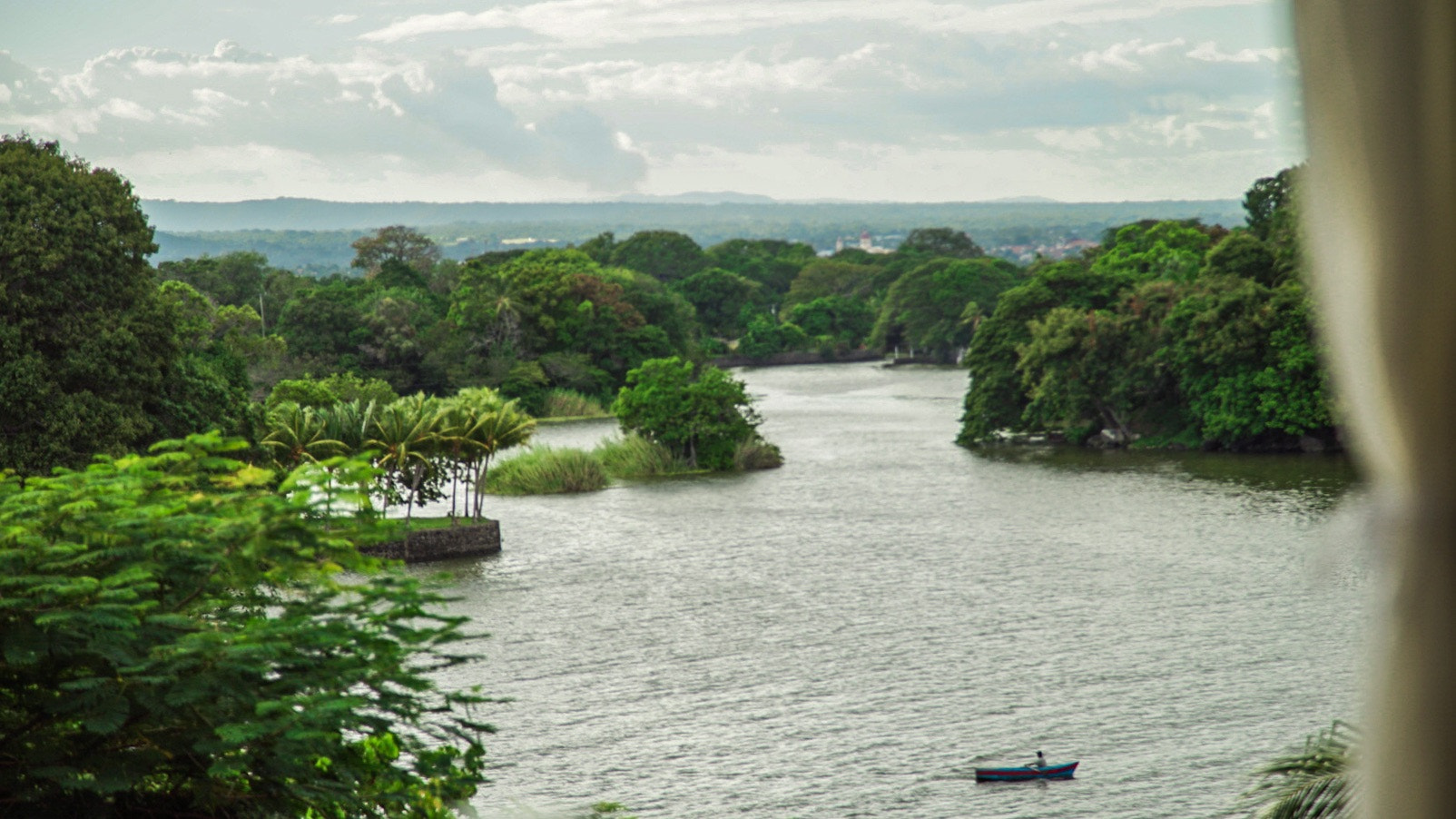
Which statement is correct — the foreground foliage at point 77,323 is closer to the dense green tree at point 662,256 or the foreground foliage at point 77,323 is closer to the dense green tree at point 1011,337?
the dense green tree at point 1011,337

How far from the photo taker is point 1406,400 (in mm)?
2082

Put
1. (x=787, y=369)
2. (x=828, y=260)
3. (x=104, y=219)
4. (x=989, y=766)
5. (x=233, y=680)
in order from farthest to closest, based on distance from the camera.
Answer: (x=828, y=260) → (x=787, y=369) → (x=104, y=219) → (x=989, y=766) → (x=233, y=680)

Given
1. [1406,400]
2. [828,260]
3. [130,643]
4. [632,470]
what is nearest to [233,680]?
[130,643]

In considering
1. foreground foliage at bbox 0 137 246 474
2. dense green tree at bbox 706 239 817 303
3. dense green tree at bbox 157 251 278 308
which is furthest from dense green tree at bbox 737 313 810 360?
foreground foliage at bbox 0 137 246 474

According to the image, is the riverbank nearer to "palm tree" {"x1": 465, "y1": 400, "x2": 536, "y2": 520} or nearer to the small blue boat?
"palm tree" {"x1": 465, "y1": 400, "x2": 536, "y2": 520}

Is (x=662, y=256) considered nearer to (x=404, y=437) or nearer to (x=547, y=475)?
(x=547, y=475)

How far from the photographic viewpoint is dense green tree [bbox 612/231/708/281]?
307 ft

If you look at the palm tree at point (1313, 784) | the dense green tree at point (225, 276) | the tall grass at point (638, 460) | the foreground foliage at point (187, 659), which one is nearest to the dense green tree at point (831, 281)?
the dense green tree at point (225, 276)

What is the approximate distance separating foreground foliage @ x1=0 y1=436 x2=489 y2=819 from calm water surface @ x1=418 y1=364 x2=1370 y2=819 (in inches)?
168

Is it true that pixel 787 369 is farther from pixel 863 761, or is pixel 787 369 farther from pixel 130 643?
pixel 130 643

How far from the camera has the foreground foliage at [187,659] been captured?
629 centimetres

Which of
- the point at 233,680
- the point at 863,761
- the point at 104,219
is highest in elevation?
the point at 104,219

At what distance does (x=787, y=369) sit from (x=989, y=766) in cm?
5858

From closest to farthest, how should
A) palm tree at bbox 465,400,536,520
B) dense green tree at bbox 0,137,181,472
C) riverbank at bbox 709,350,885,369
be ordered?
dense green tree at bbox 0,137,181,472 → palm tree at bbox 465,400,536,520 → riverbank at bbox 709,350,885,369
